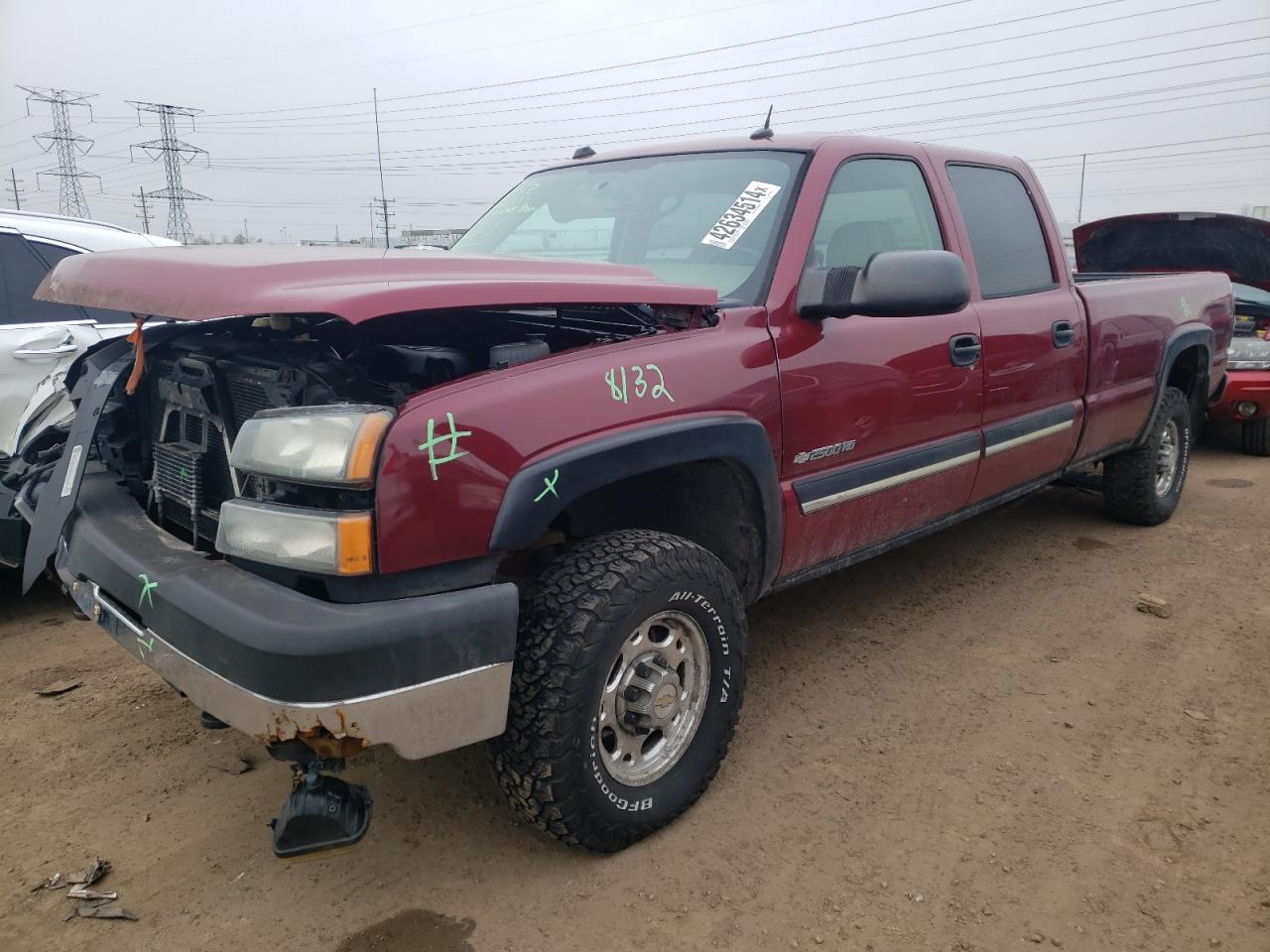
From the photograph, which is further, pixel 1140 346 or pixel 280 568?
pixel 1140 346

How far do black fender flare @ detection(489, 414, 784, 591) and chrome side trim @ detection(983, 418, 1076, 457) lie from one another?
130cm

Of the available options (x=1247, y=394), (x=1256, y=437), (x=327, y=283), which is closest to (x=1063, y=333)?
(x=327, y=283)

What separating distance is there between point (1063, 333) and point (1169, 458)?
1.98 m

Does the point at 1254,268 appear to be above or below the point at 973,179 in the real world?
below

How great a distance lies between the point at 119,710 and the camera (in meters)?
3.09

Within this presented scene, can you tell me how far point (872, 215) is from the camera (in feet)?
10.5

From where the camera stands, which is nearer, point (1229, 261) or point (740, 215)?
point (740, 215)

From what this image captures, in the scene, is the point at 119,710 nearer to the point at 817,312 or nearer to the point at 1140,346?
the point at 817,312

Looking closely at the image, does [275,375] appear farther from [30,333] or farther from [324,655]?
[30,333]

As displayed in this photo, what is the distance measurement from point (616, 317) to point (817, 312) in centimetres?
63

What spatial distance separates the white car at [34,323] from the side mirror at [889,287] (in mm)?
2909

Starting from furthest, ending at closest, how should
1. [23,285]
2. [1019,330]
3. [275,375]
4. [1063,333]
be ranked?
[23,285] < [1063,333] < [1019,330] < [275,375]

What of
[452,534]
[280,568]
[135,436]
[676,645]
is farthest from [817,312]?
[135,436]

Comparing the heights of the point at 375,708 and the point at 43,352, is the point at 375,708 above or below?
below
